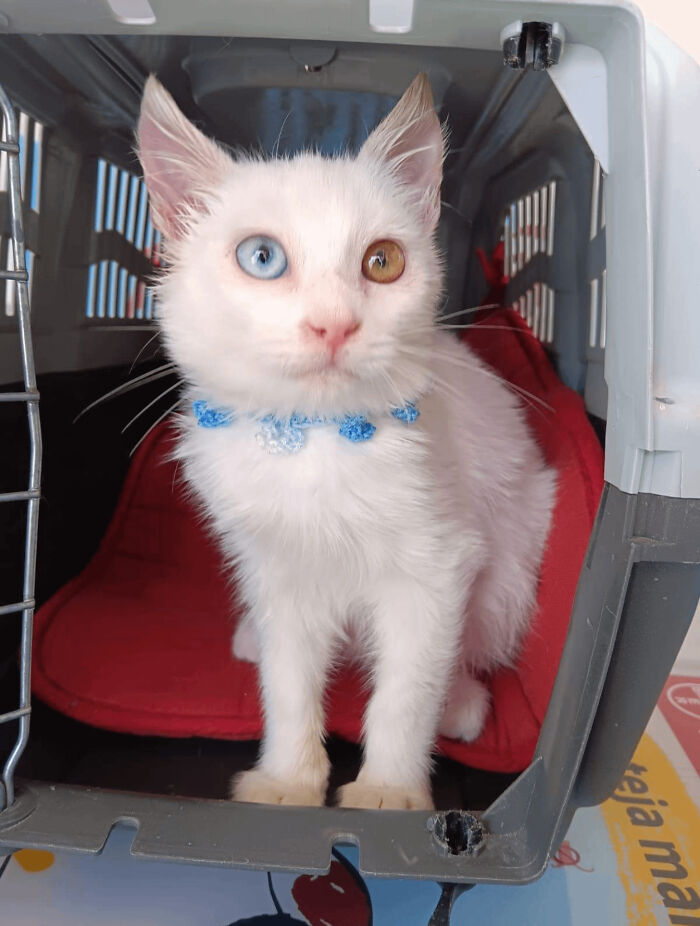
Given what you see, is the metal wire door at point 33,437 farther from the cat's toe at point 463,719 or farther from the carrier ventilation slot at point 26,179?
the cat's toe at point 463,719

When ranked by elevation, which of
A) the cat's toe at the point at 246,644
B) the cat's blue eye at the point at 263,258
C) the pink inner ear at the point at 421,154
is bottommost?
the cat's toe at the point at 246,644

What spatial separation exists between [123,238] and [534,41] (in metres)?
1.18

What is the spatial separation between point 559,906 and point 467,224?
5.13 ft

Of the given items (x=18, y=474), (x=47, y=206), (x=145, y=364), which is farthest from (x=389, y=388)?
A: (x=145, y=364)

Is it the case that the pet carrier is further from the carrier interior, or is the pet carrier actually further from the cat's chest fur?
the cat's chest fur

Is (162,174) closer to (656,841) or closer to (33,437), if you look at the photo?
(33,437)

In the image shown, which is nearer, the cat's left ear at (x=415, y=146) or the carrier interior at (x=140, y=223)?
the cat's left ear at (x=415, y=146)

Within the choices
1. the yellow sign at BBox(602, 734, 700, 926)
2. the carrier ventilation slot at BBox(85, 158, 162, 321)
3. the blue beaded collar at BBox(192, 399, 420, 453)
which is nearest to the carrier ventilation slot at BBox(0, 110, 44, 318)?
the carrier ventilation slot at BBox(85, 158, 162, 321)

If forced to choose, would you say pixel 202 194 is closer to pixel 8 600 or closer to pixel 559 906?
pixel 8 600

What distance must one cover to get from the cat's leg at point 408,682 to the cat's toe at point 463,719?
7.2 inches

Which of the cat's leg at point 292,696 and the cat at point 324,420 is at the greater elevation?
the cat at point 324,420

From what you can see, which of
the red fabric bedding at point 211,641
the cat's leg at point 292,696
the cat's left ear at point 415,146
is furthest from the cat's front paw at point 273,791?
the cat's left ear at point 415,146

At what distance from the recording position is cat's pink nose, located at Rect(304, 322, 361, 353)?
2.48 feet

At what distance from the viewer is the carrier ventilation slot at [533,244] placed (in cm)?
162
